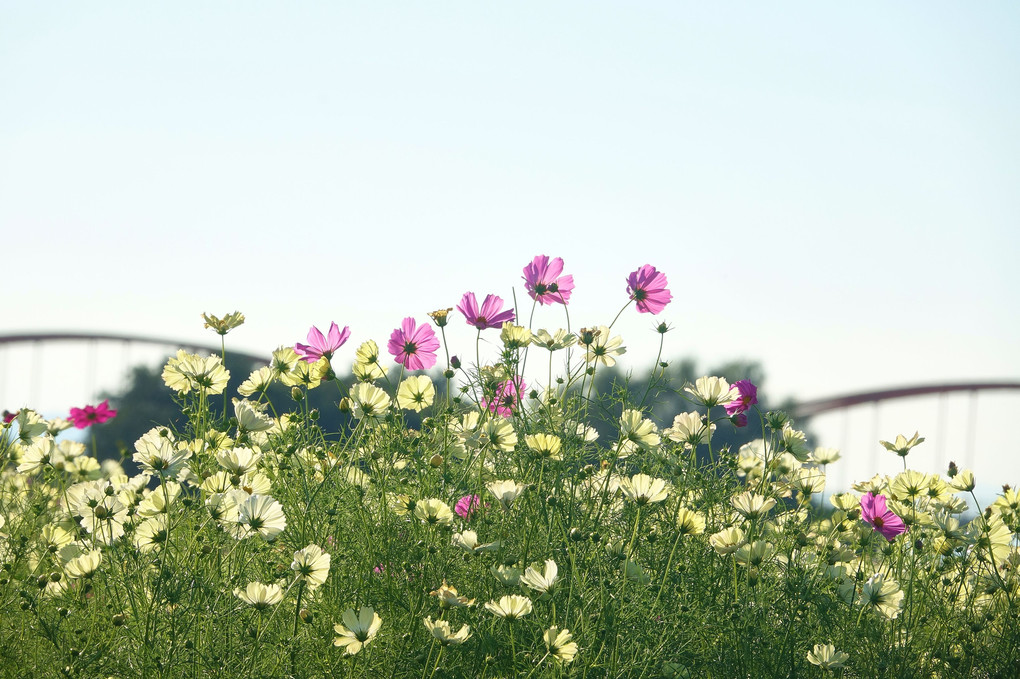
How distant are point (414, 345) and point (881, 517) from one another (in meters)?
0.96

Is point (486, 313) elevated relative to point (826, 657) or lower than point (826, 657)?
elevated

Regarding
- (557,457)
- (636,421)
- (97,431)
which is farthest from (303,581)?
(97,431)

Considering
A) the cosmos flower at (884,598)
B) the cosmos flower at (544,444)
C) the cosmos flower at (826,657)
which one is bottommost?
the cosmos flower at (826,657)

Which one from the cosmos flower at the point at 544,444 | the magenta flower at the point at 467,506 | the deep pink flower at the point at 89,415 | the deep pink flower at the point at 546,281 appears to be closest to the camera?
the cosmos flower at the point at 544,444

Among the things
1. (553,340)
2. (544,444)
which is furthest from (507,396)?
(544,444)

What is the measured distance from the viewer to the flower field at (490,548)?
4.06 ft

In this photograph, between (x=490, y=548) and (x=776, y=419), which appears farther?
(x=776, y=419)

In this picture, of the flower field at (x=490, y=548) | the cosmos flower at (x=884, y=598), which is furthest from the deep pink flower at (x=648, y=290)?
the cosmos flower at (x=884, y=598)

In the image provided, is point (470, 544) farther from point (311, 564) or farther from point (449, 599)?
point (311, 564)

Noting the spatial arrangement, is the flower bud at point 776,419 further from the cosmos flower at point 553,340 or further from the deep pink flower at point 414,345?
the deep pink flower at point 414,345

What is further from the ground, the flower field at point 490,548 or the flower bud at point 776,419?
the flower bud at point 776,419

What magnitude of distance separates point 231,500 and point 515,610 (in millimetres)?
443

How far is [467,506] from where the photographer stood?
5.03 ft

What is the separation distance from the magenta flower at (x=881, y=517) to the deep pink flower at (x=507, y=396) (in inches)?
27.4
